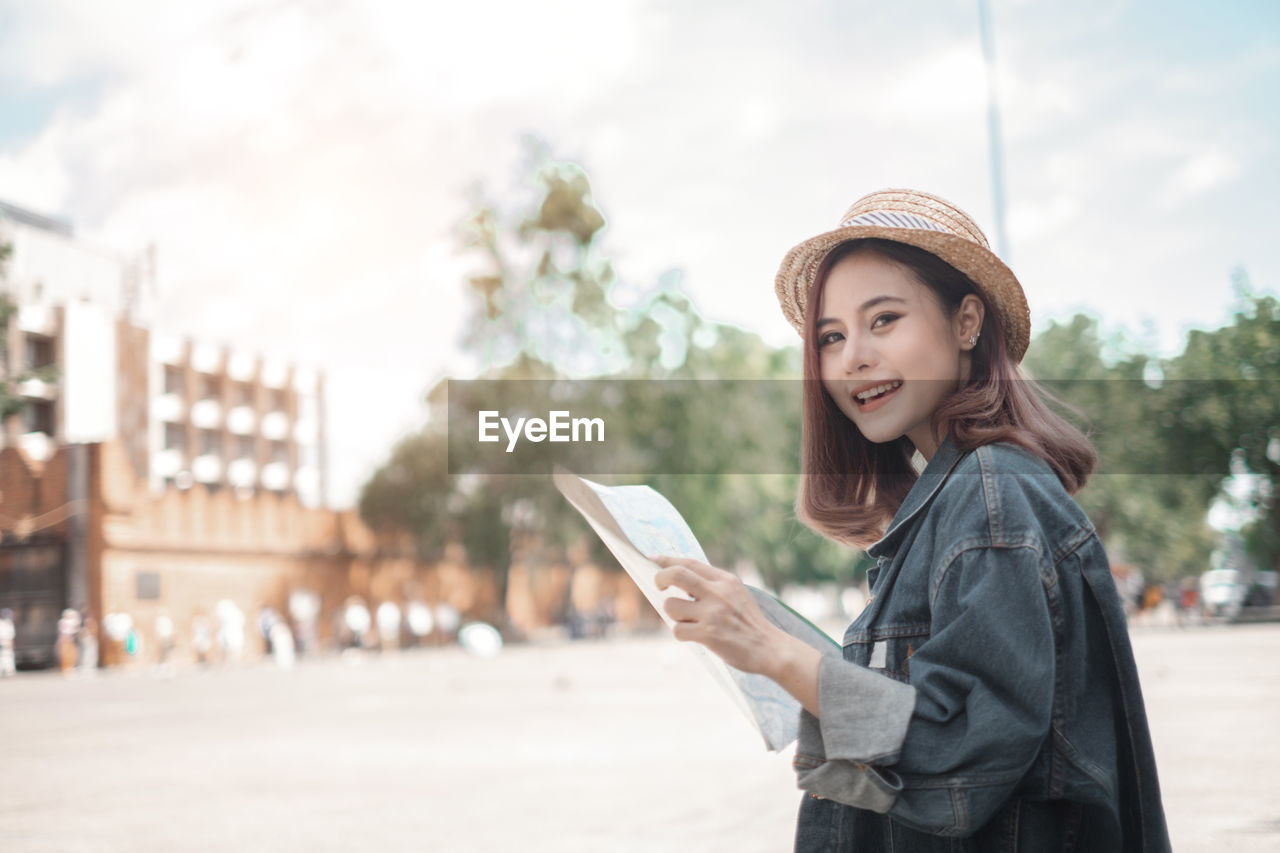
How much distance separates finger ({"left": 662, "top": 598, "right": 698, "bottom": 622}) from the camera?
141 centimetres

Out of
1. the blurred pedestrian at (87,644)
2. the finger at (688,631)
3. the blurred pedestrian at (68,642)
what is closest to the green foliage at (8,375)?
the blurred pedestrian at (87,644)

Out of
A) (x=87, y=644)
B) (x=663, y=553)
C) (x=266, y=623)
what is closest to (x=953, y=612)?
(x=663, y=553)

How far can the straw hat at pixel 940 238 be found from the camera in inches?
66.7

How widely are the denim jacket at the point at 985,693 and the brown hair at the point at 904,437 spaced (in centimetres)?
6

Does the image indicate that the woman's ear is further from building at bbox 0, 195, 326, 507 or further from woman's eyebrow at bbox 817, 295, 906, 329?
building at bbox 0, 195, 326, 507

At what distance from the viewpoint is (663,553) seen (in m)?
1.54

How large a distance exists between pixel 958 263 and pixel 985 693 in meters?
0.64

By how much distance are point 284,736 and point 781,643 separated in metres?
12.5

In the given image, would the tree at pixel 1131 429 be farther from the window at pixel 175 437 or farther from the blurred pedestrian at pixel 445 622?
the window at pixel 175 437

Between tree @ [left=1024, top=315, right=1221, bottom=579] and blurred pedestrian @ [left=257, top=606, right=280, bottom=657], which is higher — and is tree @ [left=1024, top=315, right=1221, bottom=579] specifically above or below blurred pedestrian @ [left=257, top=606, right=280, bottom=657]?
above

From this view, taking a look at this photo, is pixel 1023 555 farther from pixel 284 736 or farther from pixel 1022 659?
pixel 284 736

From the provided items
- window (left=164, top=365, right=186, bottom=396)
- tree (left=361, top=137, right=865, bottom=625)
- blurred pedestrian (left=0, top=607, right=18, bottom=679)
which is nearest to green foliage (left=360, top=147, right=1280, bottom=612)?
tree (left=361, top=137, right=865, bottom=625)

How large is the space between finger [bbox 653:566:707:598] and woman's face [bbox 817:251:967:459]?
1.56 ft

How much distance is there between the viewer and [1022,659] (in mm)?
1339
